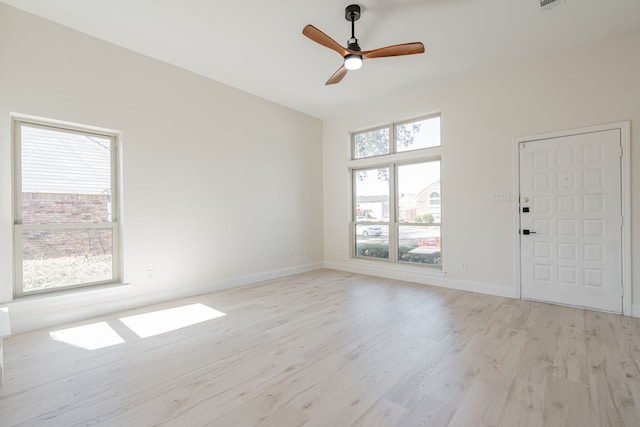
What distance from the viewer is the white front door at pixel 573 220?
334 centimetres

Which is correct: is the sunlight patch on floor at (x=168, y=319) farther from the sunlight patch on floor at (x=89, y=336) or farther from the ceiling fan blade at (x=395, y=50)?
the ceiling fan blade at (x=395, y=50)

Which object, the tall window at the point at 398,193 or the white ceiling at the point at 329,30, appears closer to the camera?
the white ceiling at the point at 329,30

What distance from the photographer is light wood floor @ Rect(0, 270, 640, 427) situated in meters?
1.70

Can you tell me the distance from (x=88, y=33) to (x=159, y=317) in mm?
3266

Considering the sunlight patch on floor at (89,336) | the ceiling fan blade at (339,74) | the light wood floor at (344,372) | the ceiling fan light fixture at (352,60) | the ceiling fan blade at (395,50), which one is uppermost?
the ceiling fan blade at (339,74)

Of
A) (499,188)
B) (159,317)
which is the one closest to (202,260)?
(159,317)

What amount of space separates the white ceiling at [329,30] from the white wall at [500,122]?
0.25m

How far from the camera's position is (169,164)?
3.92m

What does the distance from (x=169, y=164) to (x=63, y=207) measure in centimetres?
122

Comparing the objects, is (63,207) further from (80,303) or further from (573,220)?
(573,220)

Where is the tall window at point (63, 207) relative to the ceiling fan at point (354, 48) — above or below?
below

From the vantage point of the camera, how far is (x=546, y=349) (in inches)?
98.0

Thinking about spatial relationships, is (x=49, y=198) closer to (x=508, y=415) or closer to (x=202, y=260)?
(x=202, y=260)

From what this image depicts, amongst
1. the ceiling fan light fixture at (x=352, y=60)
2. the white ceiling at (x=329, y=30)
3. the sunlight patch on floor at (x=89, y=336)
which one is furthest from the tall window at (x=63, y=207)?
the ceiling fan light fixture at (x=352, y=60)
